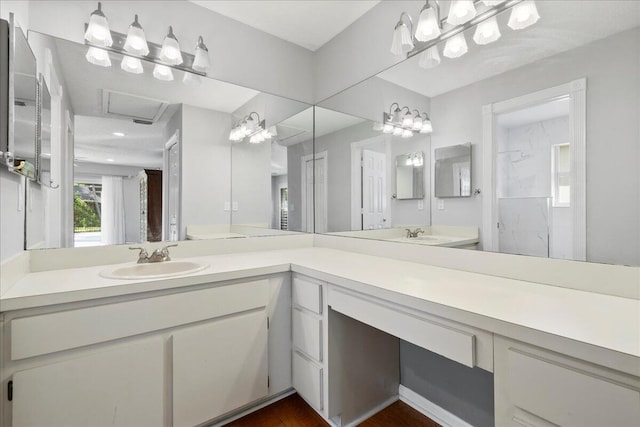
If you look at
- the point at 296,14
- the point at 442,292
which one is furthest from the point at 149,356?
the point at 296,14

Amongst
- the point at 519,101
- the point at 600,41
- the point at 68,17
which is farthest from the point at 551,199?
the point at 68,17

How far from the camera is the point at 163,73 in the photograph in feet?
A: 5.95

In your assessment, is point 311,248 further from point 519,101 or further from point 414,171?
point 519,101

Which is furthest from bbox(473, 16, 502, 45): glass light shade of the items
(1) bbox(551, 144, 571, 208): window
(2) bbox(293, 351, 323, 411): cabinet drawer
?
(2) bbox(293, 351, 323, 411): cabinet drawer

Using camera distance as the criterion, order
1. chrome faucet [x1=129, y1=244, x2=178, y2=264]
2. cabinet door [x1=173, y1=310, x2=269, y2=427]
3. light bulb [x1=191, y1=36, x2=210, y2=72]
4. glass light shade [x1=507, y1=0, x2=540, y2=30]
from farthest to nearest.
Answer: light bulb [x1=191, y1=36, x2=210, y2=72] < chrome faucet [x1=129, y1=244, x2=178, y2=264] < cabinet door [x1=173, y1=310, x2=269, y2=427] < glass light shade [x1=507, y1=0, x2=540, y2=30]

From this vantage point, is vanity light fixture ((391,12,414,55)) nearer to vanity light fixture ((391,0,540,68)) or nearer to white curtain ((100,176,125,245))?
vanity light fixture ((391,0,540,68))

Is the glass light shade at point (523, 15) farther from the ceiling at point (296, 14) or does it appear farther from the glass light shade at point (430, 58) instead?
the ceiling at point (296, 14)

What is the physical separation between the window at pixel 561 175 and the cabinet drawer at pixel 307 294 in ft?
3.45

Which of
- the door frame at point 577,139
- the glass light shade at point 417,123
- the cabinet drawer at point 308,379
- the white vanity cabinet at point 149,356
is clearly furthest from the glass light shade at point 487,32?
the cabinet drawer at point 308,379

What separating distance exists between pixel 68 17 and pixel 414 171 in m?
2.03

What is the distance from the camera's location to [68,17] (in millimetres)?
1547

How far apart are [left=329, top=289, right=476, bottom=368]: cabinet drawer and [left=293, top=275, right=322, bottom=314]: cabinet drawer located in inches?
5.1

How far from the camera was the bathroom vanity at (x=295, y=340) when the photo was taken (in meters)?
0.74

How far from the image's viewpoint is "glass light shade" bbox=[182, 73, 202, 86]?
1898 mm
